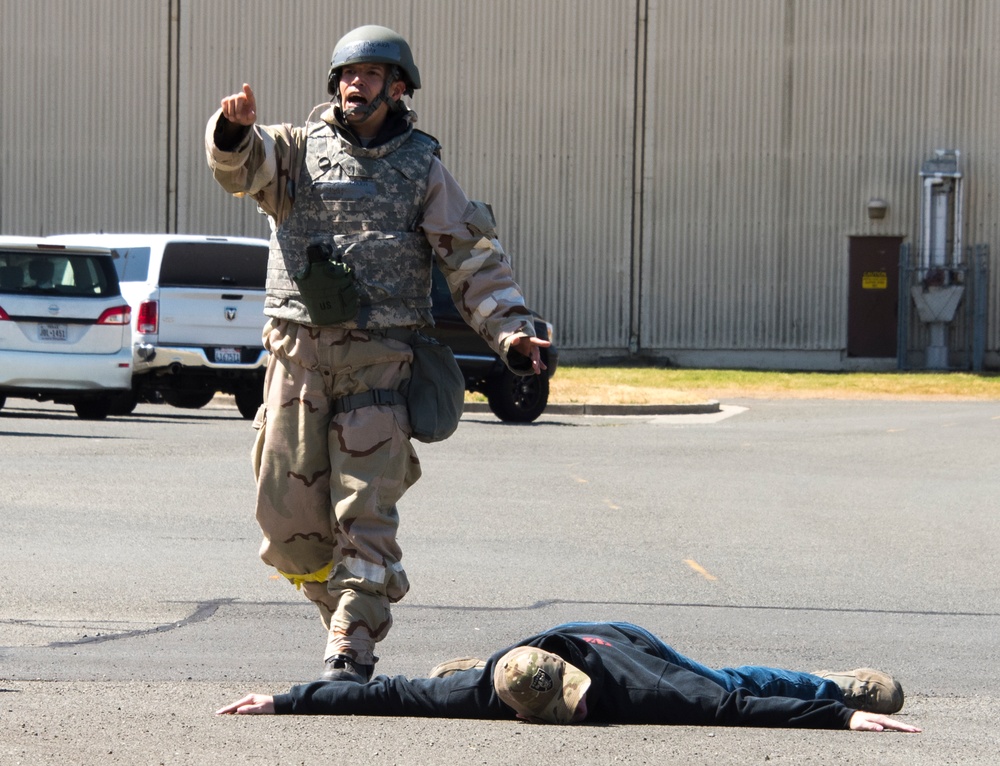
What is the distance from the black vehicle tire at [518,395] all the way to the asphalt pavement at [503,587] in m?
3.19

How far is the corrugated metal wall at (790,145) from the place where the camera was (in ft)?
107

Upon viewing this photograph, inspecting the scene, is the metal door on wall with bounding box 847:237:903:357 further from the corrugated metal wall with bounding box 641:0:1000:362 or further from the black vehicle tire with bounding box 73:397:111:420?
the black vehicle tire with bounding box 73:397:111:420

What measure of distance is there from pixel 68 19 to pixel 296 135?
30.3 m

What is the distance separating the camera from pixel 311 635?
654cm

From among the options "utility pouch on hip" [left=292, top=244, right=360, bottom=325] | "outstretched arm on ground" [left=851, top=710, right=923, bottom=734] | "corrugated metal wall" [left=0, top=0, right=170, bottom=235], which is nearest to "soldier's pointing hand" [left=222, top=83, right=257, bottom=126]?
"utility pouch on hip" [left=292, top=244, right=360, bottom=325]

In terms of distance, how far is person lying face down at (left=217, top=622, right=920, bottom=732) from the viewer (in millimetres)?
4664

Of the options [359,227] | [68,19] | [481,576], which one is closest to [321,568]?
[359,227]

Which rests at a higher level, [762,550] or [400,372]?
[400,372]

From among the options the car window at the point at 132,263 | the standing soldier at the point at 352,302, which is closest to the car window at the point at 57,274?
the car window at the point at 132,263

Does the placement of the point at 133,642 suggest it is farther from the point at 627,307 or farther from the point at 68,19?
the point at 68,19

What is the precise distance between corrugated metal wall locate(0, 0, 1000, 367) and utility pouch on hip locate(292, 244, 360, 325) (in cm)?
2819

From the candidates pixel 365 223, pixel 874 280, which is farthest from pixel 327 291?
pixel 874 280

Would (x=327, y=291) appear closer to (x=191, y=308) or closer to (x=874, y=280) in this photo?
(x=191, y=308)

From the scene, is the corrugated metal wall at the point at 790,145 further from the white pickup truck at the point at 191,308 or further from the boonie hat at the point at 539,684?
the boonie hat at the point at 539,684
